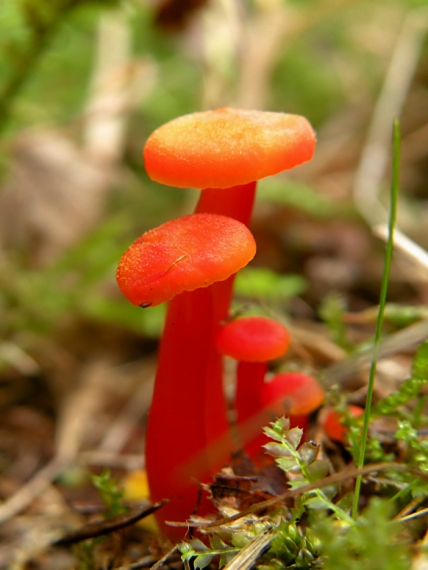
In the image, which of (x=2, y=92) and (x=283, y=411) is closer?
(x=283, y=411)

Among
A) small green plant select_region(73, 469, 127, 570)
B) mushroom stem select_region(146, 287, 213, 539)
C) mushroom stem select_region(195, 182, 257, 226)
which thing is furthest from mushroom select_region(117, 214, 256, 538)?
mushroom stem select_region(195, 182, 257, 226)

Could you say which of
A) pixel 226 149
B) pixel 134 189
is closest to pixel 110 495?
pixel 226 149

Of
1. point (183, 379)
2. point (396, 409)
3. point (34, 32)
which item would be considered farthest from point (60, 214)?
point (396, 409)

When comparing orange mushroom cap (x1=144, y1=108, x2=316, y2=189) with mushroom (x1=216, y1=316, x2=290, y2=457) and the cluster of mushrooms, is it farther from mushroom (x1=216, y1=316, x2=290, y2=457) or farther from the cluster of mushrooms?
mushroom (x1=216, y1=316, x2=290, y2=457)

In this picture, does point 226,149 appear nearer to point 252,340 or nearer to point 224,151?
point 224,151

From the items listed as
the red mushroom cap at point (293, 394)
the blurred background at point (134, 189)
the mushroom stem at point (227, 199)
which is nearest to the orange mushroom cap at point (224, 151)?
the mushroom stem at point (227, 199)

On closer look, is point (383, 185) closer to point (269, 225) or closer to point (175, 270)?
point (269, 225)
